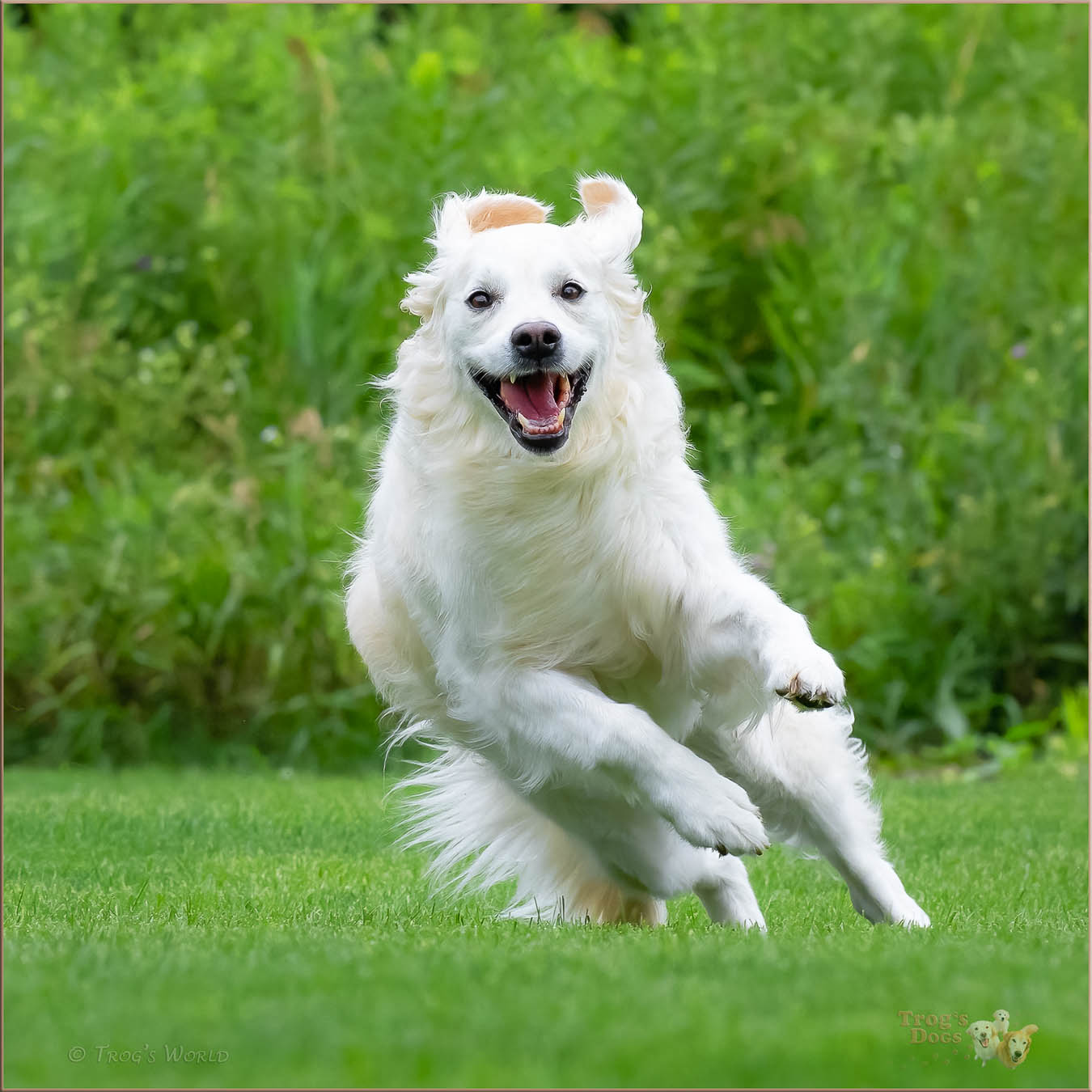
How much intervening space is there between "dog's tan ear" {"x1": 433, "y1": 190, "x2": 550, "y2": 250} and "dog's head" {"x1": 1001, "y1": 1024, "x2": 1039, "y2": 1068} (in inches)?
107

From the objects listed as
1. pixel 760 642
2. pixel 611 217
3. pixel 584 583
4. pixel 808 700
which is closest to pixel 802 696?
pixel 808 700

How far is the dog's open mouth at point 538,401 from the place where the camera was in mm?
4422

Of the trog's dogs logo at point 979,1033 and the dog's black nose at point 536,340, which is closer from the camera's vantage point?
the trog's dogs logo at point 979,1033

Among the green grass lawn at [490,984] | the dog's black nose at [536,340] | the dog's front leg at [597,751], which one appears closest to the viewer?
the green grass lawn at [490,984]

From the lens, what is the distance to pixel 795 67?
11.8 m

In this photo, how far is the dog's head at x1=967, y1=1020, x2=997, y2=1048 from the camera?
9.95ft

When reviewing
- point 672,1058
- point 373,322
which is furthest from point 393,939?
point 373,322

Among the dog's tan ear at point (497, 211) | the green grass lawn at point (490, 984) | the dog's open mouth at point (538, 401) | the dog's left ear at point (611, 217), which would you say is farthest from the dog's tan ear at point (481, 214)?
the green grass lawn at point (490, 984)

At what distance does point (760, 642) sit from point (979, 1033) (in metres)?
1.40

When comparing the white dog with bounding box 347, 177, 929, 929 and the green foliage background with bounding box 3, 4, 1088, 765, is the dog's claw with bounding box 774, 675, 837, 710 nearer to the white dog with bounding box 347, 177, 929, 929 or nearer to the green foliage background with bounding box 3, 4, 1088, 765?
the white dog with bounding box 347, 177, 929, 929

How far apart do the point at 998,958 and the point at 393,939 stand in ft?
4.46

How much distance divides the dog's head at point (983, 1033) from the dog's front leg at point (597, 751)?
113 cm

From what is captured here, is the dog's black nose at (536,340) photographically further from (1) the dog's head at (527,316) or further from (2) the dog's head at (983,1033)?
(2) the dog's head at (983,1033)

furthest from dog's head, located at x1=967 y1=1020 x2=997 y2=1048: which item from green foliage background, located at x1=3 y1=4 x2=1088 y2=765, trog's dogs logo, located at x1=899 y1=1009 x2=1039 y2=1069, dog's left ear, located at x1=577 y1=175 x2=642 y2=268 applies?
green foliage background, located at x1=3 y1=4 x2=1088 y2=765
